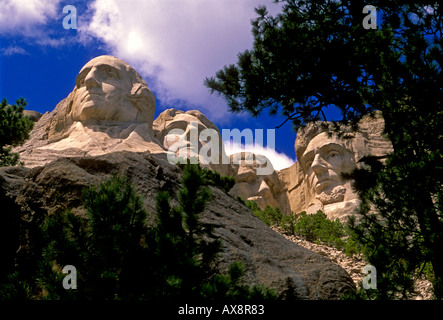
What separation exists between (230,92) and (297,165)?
794 inches

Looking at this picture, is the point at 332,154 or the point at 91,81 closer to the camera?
the point at 91,81

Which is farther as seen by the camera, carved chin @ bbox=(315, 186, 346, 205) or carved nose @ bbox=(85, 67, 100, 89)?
carved chin @ bbox=(315, 186, 346, 205)

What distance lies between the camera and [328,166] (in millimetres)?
22844

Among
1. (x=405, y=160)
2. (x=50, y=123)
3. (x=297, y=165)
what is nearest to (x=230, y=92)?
(x=405, y=160)

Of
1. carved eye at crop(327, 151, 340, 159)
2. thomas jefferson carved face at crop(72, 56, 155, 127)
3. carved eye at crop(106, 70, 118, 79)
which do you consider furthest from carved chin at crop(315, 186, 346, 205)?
carved eye at crop(106, 70, 118, 79)

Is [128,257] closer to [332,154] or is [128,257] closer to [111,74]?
[111,74]

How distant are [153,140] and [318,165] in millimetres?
7969

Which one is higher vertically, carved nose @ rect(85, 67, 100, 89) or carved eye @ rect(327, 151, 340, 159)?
carved nose @ rect(85, 67, 100, 89)

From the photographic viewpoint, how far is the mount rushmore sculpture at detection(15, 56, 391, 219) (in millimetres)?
18594

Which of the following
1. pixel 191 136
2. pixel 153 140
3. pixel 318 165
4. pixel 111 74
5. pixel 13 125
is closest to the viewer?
pixel 13 125

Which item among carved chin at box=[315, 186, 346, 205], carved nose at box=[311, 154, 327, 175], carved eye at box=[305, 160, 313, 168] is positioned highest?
carved eye at box=[305, 160, 313, 168]

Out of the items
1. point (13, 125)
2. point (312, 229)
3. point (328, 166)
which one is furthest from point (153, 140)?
point (312, 229)

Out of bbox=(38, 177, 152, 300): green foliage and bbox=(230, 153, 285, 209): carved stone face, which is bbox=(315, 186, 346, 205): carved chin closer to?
bbox=(230, 153, 285, 209): carved stone face
